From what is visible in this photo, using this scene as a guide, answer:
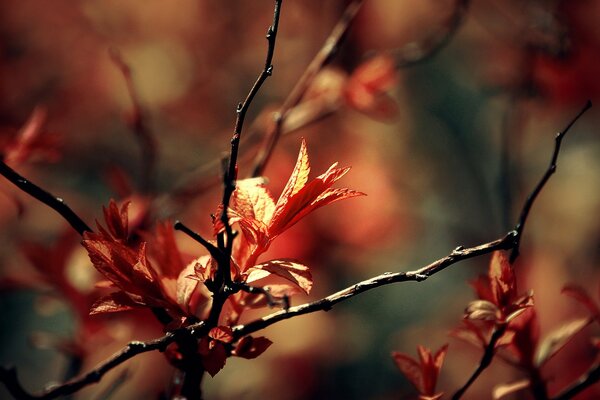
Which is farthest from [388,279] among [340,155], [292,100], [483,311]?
[340,155]

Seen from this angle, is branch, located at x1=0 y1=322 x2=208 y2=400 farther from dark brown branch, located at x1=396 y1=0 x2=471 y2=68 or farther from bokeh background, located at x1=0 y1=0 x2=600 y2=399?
bokeh background, located at x1=0 y1=0 x2=600 y2=399

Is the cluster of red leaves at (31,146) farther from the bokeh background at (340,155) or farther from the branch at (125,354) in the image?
the bokeh background at (340,155)

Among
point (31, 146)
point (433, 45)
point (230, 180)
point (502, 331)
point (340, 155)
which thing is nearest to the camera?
point (230, 180)

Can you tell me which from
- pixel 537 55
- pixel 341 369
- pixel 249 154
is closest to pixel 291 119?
pixel 249 154

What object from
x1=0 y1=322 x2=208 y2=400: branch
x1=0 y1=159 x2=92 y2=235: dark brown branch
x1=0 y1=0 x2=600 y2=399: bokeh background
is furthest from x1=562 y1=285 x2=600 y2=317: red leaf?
x1=0 y1=0 x2=600 y2=399: bokeh background

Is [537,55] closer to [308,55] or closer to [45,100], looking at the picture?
[308,55]

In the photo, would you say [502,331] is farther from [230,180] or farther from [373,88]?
[373,88]
